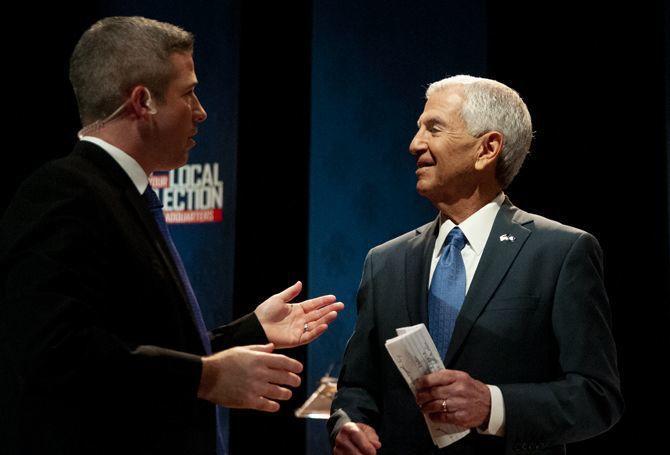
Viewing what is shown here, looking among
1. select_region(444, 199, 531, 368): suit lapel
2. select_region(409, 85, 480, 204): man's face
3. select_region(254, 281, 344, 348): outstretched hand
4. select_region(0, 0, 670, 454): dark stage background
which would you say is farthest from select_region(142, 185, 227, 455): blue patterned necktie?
select_region(0, 0, 670, 454): dark stage background

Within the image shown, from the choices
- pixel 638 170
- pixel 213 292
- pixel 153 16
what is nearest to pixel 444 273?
pixel 638 170

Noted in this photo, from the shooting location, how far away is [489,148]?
2.43m

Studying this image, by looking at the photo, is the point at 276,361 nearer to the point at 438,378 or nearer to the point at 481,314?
the point at 438,378

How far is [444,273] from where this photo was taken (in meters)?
2.30

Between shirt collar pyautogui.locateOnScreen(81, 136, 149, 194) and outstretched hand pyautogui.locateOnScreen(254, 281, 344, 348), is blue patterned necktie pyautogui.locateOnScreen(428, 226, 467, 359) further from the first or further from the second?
shirt collar pyautogui.locateOnScreen(81, 136, 149, 194)

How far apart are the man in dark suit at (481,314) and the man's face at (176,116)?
751 mm

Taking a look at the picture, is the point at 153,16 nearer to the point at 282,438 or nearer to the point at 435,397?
the point at 282,438

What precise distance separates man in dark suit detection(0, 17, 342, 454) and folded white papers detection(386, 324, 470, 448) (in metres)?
0.29

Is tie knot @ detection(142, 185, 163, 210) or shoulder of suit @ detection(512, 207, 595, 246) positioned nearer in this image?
tie knot @ detection(142, 185, 163, 210)

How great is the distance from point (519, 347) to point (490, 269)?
8.9 inches

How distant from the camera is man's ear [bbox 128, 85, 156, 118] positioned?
6.15 feet

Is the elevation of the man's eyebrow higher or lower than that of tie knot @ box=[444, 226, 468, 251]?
higher

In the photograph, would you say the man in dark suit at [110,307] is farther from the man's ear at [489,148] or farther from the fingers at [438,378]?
the man's ear at [489,148]

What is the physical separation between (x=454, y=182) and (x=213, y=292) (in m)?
3.86
